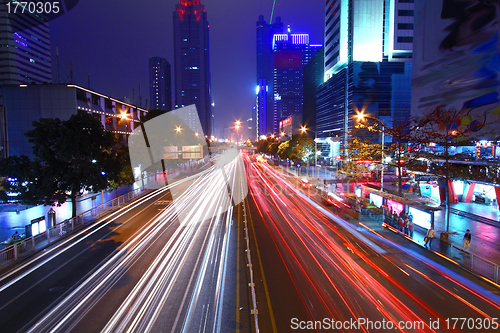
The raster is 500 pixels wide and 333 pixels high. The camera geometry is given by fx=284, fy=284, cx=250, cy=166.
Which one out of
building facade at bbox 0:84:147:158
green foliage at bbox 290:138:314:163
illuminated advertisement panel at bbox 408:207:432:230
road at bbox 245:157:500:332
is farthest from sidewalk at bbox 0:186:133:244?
green foliage at bbox 290:138:314:163

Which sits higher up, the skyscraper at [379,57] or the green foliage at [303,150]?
the skyscraper at [379,57]

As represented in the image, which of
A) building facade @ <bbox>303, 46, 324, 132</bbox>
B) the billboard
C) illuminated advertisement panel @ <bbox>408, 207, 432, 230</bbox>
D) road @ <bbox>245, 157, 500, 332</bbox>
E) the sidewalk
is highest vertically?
building facade @ <bbox>303, 46, 324, 132</bbox>

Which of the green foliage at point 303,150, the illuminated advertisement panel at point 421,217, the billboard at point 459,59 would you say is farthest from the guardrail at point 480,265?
the green foliage at point 303,150

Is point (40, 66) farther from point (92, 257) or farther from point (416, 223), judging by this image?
point (416, 223)

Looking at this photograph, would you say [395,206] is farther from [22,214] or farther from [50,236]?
[22,214]

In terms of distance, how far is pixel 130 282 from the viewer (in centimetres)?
1137

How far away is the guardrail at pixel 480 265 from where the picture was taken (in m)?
11.3

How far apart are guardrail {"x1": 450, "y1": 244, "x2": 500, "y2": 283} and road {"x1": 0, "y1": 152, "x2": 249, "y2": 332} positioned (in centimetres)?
1005

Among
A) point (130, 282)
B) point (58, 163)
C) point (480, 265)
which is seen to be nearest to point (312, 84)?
point (58, 163)

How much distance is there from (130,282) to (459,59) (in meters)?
53.0

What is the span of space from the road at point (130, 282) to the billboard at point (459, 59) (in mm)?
36414

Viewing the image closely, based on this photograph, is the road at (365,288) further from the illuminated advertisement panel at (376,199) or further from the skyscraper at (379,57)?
the skyscraper at (379,57)

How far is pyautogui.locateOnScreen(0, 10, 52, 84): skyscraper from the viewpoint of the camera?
109312 mm

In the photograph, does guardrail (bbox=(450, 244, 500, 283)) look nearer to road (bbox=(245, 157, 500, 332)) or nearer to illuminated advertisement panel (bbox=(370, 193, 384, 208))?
road (bbox=(245, 157, 500, 332))
